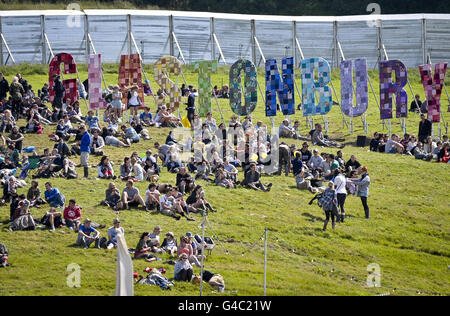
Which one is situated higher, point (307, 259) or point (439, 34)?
point (439, 34)

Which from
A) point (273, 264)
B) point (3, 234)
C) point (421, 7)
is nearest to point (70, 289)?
point (3, 234)

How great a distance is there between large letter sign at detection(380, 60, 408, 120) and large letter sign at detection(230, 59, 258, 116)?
6589 millimetres

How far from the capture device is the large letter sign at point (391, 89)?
148ft

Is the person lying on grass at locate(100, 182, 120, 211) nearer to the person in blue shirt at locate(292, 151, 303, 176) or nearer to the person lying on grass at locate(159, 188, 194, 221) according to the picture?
the person lying on grass at locate(159, 188, 194, 221)

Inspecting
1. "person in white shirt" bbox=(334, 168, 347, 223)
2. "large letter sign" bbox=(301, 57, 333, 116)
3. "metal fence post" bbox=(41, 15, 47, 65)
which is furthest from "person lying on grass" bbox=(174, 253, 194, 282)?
"metal fence post" bbox=(41, 15, 47, 65)

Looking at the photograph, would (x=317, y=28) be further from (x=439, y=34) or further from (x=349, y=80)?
(x=349, y=80)

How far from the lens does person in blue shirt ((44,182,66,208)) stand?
30.9 meters

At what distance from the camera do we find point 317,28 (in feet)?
196

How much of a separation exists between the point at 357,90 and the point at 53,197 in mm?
19568

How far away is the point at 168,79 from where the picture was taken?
44.7 meters

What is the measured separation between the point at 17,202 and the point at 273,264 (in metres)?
8.51

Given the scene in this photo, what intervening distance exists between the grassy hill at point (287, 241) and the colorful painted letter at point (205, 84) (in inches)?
159

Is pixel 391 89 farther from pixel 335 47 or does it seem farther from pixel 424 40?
pixel 424 40
